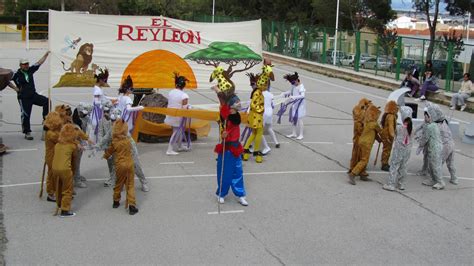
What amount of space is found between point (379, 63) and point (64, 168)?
21.5m

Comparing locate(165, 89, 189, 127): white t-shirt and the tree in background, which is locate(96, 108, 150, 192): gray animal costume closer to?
locate(165, 89, 189, 127): white t-shirt

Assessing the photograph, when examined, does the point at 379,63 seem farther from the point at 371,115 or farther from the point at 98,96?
the point at 98,96

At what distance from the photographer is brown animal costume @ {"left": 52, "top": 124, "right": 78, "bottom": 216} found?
8.22 meters

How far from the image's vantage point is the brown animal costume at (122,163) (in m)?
8.51

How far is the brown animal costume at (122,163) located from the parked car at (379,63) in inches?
791

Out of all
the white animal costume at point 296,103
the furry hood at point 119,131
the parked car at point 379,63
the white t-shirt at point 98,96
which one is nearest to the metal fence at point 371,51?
the parked car at point 379,63

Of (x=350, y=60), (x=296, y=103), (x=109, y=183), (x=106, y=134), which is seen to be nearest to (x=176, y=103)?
(x=109, y=183)

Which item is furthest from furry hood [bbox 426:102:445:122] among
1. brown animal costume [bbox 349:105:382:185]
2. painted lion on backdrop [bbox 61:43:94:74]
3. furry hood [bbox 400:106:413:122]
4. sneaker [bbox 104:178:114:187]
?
painted lion on backdrop [bbox 61:43:94:74]

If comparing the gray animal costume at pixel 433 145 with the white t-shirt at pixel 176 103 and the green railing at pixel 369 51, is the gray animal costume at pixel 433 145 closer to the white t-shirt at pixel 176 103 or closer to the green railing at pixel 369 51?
the white t-shirt at pixel 176 103

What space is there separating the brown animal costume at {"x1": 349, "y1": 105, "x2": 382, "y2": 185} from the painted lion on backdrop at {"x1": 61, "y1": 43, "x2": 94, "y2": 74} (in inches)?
270

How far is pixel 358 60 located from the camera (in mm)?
28969

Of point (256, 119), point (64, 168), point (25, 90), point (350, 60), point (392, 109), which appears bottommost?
point (64, 168)

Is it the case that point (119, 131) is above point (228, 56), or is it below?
below

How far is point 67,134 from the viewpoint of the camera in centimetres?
845
